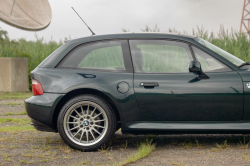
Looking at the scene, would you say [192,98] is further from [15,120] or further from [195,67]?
[15,120]

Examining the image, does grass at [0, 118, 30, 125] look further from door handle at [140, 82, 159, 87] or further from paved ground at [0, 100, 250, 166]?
door handle at [140, 82, 159, 87]

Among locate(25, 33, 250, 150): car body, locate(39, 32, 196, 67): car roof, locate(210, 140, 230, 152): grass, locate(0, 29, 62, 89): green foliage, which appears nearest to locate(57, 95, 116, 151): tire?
locate(25, 33, 250, 150): car body

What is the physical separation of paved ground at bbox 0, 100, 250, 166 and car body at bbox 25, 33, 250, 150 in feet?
0.94

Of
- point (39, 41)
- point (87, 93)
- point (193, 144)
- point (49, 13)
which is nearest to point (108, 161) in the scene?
point (87, 93)

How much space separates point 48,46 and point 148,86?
1474 cm

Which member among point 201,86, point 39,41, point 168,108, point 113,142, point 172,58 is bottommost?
point 113,142

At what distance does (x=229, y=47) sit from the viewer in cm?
1531

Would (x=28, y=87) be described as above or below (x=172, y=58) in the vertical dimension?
below

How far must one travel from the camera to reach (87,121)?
5109 mm

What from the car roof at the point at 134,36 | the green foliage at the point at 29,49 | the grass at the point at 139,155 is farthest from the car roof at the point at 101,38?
the green foliage at the point at 29,49

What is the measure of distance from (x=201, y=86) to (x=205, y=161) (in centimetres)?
106

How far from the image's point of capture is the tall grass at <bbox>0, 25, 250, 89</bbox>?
50.3 feet

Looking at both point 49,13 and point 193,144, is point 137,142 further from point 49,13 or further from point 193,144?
point 49,13

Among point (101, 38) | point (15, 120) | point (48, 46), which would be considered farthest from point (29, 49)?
point (101, 38)
